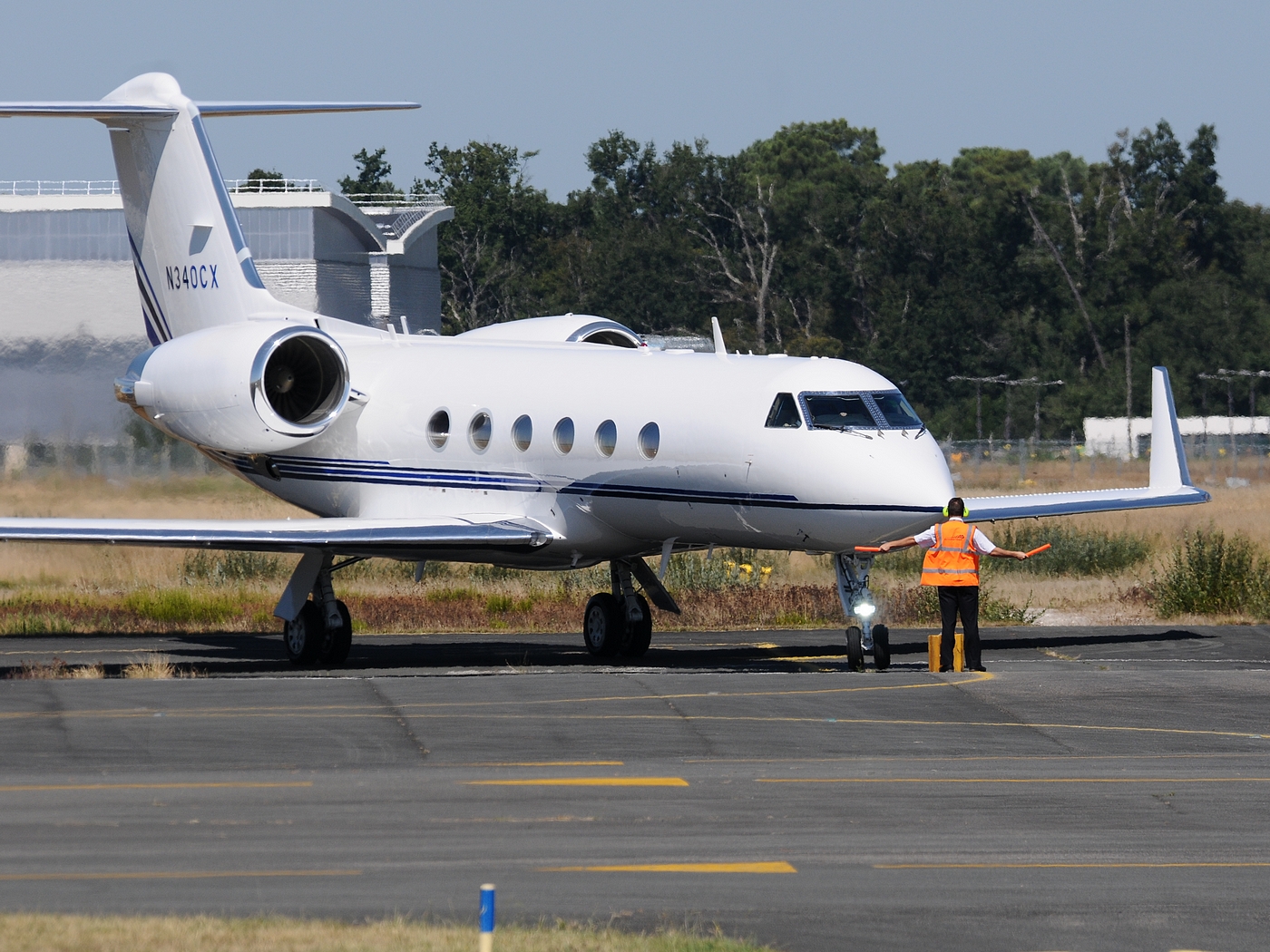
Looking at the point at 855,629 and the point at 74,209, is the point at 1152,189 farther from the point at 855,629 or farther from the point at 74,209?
the point at 855,629

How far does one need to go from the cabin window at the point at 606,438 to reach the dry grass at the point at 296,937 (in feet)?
42.1

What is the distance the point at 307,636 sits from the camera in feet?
75.3

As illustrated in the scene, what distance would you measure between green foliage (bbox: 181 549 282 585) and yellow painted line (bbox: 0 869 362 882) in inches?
938

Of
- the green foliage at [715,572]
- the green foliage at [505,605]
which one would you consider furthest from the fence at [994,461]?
the green foliage at [505,605]

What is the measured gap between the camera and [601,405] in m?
22.0

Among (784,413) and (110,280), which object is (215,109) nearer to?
(784,413)

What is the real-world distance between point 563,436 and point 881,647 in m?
4.84

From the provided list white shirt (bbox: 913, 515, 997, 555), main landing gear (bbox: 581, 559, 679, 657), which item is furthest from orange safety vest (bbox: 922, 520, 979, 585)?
main landing gear (bbox: 581, 559, 679, 657)

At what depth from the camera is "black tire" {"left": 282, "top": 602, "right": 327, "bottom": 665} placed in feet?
75.0

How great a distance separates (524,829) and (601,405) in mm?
10762

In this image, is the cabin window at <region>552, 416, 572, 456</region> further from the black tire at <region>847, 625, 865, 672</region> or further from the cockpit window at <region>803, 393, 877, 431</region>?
the black tire at <region>847, 625, 865, 672</region>

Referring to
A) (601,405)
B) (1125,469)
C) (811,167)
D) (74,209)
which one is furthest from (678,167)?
(601,405)

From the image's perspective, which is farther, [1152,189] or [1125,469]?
[1152,189]

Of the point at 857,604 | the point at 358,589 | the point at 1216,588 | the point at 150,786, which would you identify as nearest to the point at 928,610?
the point at 1216,588
